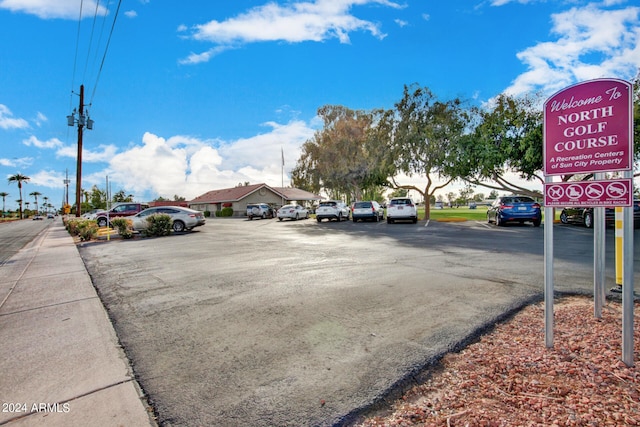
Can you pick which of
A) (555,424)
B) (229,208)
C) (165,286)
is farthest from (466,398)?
(229,208)

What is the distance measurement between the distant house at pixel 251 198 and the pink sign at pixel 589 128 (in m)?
47.5

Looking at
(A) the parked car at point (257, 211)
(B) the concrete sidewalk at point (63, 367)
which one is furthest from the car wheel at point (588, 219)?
(A) the parked car at point (257, 211)

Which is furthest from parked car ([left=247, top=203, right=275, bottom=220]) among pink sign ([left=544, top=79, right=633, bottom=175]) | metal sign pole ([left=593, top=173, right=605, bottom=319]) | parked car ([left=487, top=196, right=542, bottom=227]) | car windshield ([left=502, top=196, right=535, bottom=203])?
pink sign ([left=544, top=79, right=633, bottom=175])

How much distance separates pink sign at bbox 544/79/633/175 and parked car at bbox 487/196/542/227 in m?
17.3

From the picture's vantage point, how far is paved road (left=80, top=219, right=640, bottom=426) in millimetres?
2492

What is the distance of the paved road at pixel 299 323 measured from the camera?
2.49m

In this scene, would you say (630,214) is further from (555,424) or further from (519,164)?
(519,164)

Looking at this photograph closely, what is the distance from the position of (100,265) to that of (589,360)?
9949 mm

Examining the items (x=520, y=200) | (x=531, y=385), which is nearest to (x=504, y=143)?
(x=520, y=200)

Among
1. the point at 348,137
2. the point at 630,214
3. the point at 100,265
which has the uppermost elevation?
the point at 348,137

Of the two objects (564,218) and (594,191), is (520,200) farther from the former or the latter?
(594,191)

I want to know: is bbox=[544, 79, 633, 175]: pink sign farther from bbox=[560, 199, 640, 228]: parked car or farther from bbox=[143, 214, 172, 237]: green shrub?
bbox=[143, 214, 172, 237]: green shrub

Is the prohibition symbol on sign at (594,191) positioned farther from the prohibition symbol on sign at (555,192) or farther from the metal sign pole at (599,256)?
the metal sign pole at (599,256)

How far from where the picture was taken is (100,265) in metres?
8.94
